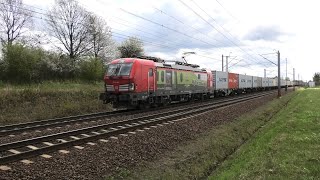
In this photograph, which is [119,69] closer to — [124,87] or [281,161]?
[124,87]

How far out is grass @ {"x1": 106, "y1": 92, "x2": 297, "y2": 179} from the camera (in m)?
8.41

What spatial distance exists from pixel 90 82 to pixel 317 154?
32.2m

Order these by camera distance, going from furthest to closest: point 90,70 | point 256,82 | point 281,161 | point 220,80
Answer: point 256,82 < point 220,80 < point 90,70 < point 281,161

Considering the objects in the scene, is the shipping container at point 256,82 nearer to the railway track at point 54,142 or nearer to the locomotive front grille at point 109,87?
the locomotive front grille at point 109,87

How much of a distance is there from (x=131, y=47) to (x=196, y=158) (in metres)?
52.2

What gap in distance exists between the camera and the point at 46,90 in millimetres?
25375

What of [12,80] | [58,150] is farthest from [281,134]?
[12,80]

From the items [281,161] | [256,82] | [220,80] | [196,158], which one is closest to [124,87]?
[196,158]

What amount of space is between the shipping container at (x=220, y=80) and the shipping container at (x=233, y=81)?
5.69 feet

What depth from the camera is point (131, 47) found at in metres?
61.3

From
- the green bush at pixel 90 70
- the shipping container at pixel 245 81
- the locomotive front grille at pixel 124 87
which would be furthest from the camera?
the shipping container at pixel 245 81

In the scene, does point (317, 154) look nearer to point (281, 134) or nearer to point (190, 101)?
point (281, 134)

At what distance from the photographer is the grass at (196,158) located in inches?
331

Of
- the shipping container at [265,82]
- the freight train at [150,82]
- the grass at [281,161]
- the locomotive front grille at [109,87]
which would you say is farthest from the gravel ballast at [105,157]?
the shipping container at [265,82]
